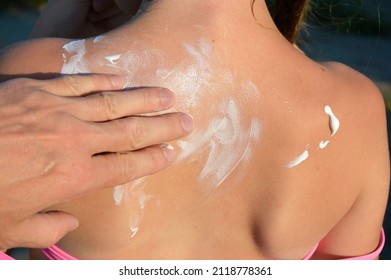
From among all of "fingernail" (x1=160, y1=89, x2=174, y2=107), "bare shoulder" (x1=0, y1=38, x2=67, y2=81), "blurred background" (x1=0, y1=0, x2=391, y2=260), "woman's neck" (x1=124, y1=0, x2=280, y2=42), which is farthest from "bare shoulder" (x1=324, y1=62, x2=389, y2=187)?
"blurred background" (x1=0, y1=0, x2=391, y2=260)

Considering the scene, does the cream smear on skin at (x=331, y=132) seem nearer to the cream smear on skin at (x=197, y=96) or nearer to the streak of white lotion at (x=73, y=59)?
the cream smear on skin at (x=197, y=96)

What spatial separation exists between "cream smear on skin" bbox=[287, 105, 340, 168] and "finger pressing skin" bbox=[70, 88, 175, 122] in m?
0.32

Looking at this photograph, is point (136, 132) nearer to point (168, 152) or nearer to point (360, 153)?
point (168, 152)

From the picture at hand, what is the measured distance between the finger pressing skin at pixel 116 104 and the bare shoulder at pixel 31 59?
11 centimetres

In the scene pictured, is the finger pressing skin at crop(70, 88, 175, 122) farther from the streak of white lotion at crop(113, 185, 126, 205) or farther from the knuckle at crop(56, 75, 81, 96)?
the streak of white lotion at crop(113, 185, 126, 205)

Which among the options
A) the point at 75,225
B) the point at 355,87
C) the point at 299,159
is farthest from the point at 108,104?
the point at 355,87

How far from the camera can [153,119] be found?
1183 millimetres

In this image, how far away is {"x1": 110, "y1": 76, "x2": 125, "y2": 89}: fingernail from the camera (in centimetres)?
118

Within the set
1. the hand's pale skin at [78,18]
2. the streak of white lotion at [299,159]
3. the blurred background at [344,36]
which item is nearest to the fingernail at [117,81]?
the streak of white lotion at [299,159]

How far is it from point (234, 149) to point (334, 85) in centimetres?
26

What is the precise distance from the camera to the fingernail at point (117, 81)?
3.87 ft

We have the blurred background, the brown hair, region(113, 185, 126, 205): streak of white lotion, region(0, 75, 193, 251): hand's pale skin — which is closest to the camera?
region(0, 75, 193, 251): hand's pale skin

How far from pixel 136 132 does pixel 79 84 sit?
14 cm

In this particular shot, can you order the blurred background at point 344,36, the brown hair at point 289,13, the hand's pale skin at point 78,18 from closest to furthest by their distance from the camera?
the brown hair at point 289,13
the hand's pale skin at point 78,18
the blurred background at point 344,36
